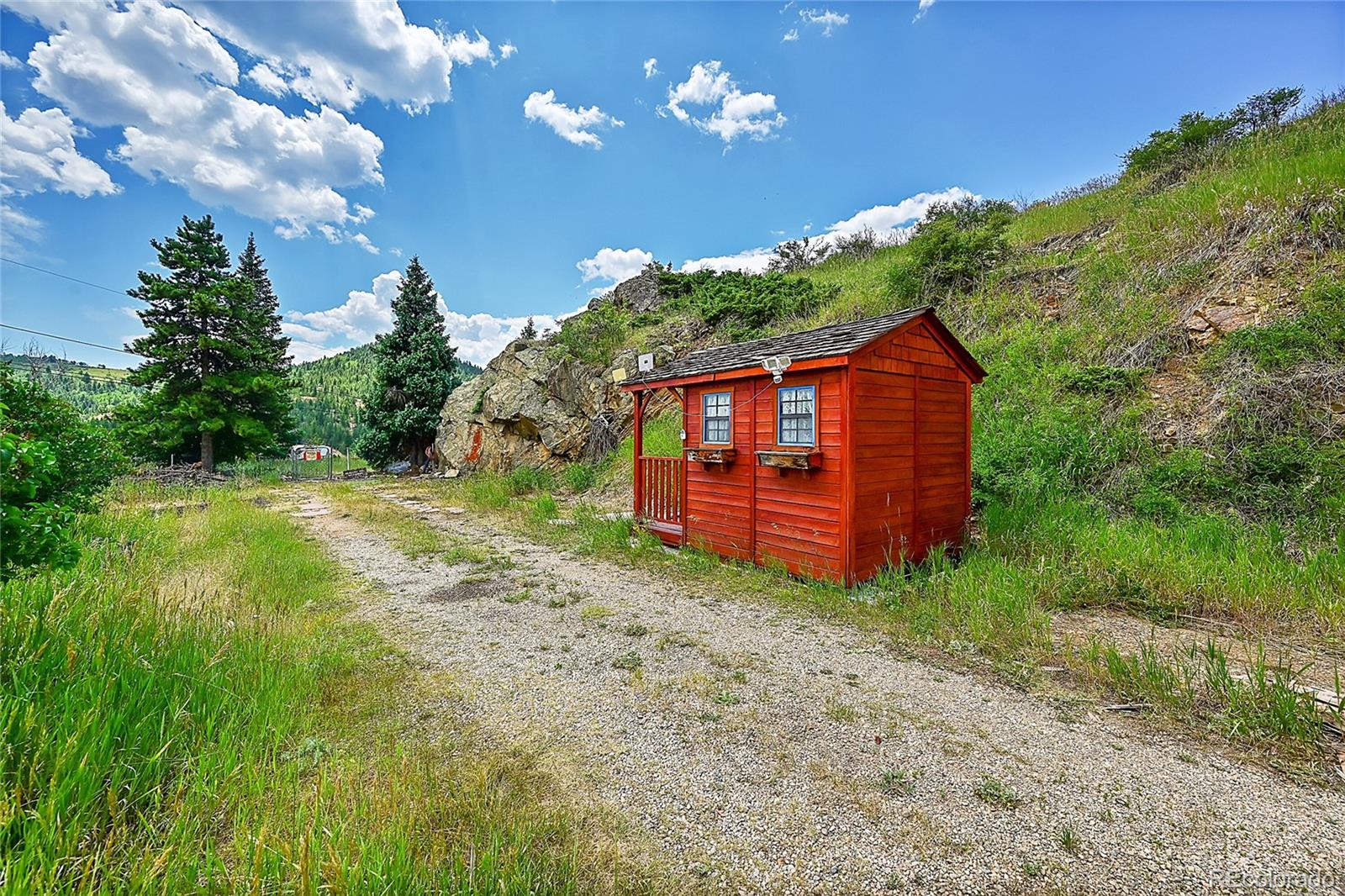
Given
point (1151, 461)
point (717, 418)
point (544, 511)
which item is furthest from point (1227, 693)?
point (544, 511)

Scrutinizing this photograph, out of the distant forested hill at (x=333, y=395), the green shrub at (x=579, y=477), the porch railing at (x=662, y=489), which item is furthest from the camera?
the distant forested hill at (x=333, y=395)

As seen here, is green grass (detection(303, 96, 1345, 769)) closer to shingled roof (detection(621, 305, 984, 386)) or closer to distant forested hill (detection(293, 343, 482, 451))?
shingled roof (detection(621, 305, 984, 386))

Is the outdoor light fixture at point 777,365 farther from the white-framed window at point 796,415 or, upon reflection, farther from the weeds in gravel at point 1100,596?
the weeds in gravel at point 1100,596

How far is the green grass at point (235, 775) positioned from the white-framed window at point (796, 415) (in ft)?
14.0

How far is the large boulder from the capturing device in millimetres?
15008

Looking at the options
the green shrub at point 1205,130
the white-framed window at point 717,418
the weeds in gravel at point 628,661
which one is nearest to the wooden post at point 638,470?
the white-framed window at point 717,418

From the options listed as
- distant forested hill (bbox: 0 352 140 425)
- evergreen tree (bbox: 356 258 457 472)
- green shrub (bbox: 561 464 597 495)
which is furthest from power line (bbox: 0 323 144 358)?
green shrub (bbox: 561 464 597 495)

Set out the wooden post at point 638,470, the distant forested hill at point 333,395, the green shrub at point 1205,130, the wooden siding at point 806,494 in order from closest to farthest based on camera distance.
A: the wooden siding at point 806,494, the wooden post at point 638,470, the green shrub at point 1205,130, the distant forested hill at point 333,395

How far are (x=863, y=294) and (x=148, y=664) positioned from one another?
1359 cm

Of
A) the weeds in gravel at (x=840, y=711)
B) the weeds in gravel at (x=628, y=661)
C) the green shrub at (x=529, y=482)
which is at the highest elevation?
the green shrub at (x=529, y=482)

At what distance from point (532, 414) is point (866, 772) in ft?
47.7

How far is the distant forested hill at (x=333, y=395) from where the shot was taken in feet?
167

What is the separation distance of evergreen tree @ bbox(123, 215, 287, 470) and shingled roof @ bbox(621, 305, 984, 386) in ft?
65.3

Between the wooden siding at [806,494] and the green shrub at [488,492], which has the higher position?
the wooden siding at [806,494]
